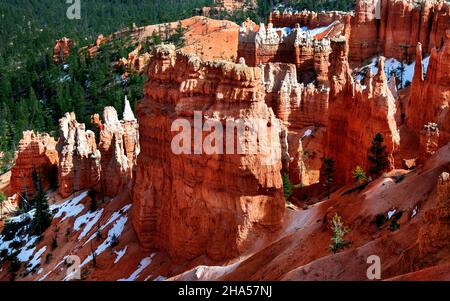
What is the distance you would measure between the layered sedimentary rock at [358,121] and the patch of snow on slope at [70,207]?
16.4m

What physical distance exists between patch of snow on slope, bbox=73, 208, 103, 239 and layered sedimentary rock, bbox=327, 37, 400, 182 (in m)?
14.1

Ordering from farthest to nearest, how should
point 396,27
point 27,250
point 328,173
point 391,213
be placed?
point 396,27, point 27,250, point 328,173, point 391,213

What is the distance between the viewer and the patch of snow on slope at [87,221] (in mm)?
34347

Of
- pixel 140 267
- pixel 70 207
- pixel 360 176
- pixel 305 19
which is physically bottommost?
pixel 70 207

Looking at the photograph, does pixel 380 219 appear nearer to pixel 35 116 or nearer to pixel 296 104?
pixel 296 104

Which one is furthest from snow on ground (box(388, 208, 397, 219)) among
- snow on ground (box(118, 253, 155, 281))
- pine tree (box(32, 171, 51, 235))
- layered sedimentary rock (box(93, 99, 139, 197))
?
pine tree (box(32, 171, 51, 235))

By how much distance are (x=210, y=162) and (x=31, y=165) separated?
91.9 ft

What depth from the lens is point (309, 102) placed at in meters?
46.4

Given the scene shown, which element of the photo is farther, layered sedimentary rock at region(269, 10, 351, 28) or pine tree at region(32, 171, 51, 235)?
layered sedimentary rock at region(269, 10, 351, 28)

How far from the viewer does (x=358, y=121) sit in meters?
31.6

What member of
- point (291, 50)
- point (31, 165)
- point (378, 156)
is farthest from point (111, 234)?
point (291, 50)

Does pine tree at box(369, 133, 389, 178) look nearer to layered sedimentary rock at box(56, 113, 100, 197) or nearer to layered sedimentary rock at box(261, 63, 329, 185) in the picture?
layered sedimentary rock at box(261, 63, 329, 185)

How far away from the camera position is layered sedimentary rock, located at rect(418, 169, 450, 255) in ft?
50.1
